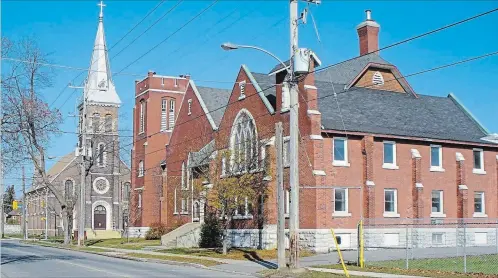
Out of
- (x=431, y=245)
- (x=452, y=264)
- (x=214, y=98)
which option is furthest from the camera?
(x=214, y=98)

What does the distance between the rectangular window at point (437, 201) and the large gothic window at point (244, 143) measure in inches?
475

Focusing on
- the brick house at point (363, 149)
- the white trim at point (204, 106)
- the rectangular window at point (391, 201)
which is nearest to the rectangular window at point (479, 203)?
the brick house at point (363, 149)

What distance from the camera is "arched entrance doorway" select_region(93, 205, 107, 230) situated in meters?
94.4

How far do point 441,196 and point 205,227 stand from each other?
51.3 feet

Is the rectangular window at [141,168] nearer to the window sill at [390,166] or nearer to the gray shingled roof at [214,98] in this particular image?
the gray shingled roof at [214,98]

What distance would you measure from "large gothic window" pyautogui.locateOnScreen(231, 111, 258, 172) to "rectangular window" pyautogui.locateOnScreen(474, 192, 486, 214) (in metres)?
15.5

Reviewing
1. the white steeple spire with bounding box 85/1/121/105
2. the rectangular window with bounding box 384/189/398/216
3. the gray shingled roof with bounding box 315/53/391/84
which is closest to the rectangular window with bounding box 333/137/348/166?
the rectangular window with bounding box 384/189/398/216

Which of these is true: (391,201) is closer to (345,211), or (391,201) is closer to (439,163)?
(345,211)

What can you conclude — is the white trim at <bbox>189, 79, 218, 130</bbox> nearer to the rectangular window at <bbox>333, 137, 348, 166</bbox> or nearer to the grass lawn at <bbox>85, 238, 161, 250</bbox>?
the grass lawn at <bbox>85, 238, 161, 250</bbox>

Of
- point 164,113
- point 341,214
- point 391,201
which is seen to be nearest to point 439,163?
point 391,201

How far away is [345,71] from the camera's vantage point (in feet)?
160

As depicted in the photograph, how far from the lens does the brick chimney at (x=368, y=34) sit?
5128 cm

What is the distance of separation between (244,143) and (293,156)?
17216 mm

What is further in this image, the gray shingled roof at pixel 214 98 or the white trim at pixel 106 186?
the white trim at pixel 106 186
